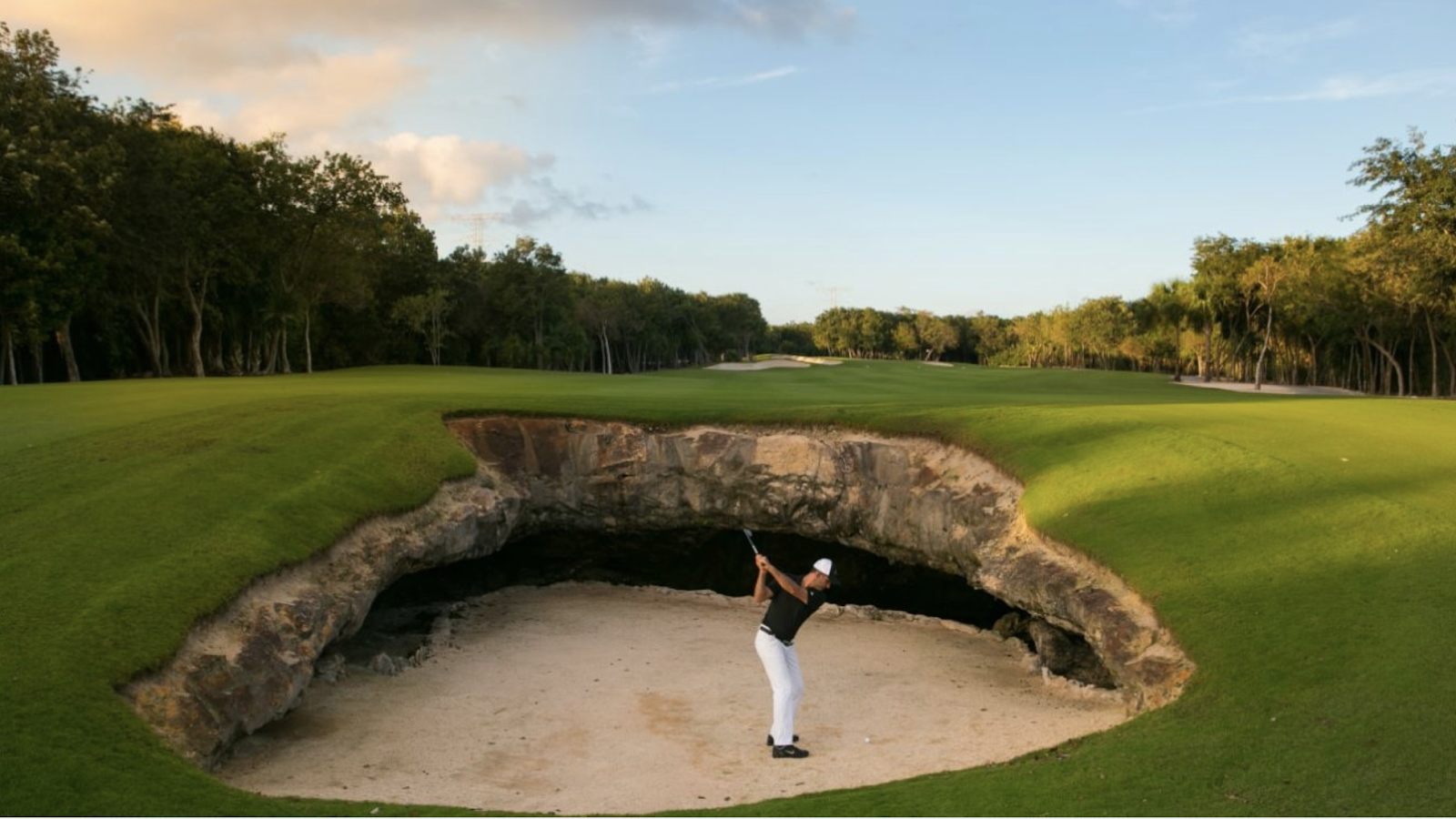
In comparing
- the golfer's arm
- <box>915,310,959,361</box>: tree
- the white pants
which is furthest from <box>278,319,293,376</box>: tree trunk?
<box>915,310,959,361</box>: tree

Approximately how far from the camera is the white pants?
14.0 metres

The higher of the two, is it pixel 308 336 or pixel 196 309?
pixel 196 309

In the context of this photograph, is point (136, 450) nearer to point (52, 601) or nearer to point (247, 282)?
point (52, 601)

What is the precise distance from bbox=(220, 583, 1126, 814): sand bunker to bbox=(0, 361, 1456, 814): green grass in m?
2.55

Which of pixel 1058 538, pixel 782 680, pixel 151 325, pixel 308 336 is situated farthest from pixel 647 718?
pixel 308 336

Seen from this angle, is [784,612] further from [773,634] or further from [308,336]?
[308,336]

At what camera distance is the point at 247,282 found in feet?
188

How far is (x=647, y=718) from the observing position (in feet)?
57.3

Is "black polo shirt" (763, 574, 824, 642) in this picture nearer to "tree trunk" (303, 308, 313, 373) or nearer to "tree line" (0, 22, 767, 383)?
"tree line" (0, 22, 767, 383)

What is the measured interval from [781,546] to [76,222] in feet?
111

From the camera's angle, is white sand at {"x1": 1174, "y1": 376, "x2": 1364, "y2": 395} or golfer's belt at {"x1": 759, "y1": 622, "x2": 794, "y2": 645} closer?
golfer's belt at {"x1": 759, "y1": 622, "x2": 794, "y2": 645}

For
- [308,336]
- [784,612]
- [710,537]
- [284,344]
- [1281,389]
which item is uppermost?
[308,336]

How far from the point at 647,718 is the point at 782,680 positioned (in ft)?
14.1

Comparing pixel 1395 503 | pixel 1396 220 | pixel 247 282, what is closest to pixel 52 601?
pixel 1395 503
